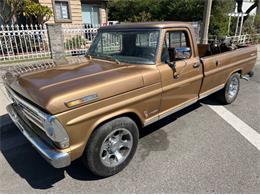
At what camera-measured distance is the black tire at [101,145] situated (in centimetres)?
253

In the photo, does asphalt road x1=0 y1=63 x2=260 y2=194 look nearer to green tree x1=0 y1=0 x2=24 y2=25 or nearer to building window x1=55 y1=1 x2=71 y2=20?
green tree x1=0 y1=0 x2=24 y2=25

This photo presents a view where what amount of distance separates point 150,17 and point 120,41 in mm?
13208

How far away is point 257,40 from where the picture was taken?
45.1 feet

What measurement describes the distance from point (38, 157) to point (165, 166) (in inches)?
73.5

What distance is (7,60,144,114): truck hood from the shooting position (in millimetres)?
2218

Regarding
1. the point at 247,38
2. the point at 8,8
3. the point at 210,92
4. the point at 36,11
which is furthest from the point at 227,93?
the point at 8,8

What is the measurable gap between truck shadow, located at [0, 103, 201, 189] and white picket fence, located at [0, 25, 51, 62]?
15.0 ft

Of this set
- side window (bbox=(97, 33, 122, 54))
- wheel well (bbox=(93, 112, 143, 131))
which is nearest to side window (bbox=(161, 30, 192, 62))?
side window (bbox=(97, 33, 122, 54))

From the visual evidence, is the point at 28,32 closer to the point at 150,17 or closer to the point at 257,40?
the point at 150,17

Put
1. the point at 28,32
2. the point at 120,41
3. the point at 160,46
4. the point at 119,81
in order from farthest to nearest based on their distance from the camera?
1. the point at 28,32
2. the point at 120,41
3. the point at 160,46
4. the point at 119,81

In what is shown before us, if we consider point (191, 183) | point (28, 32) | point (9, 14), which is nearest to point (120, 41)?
point (191, 183)

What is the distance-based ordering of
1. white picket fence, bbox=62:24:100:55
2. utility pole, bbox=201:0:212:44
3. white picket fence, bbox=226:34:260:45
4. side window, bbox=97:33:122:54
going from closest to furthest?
side window, bbox=97:33:122:54 → utility pole, bbox=201:0:212:44 → white picket fence, bbox=62:24:100:55 → white picket fence, bbox=226:34:260:45

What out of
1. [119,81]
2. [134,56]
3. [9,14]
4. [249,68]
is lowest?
[249,68]

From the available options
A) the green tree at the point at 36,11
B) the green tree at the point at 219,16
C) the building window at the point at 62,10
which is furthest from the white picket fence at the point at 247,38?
the green tree at the point at 36,11
